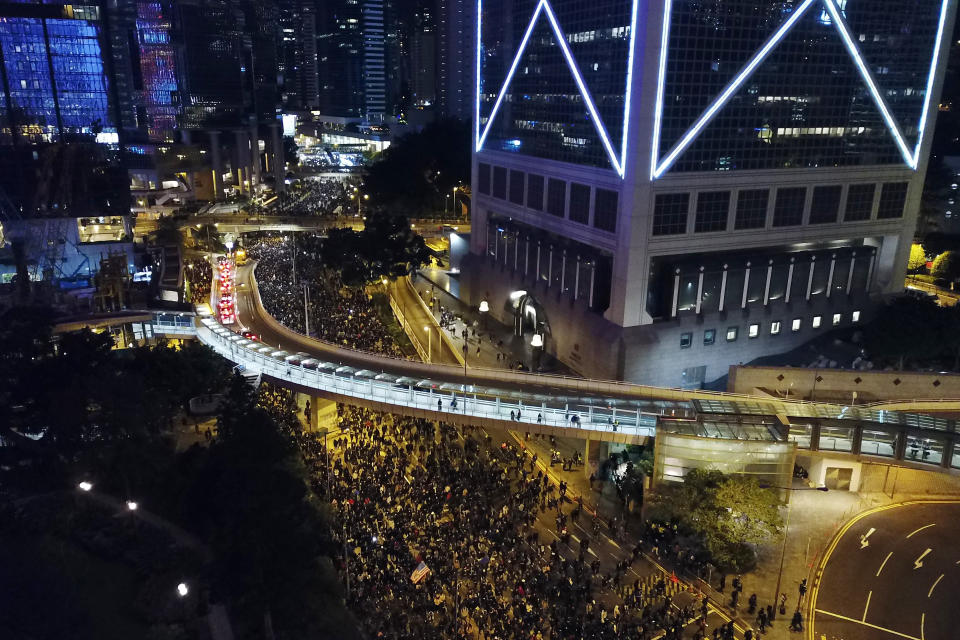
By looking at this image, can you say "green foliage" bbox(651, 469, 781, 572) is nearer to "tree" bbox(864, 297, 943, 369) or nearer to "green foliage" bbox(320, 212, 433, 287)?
"tree" bbox(864, 297, 943, 369)

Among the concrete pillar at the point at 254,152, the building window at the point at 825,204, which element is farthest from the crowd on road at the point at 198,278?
the concrete pillar at the point at 254,152

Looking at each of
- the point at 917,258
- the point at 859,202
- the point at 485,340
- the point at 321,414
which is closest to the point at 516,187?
the point at 485,340

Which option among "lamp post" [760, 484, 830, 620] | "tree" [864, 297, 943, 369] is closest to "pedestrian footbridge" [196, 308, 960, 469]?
"lamp post" [760, 484, 830, 620]

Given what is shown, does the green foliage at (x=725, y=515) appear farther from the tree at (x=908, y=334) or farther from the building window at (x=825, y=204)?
the building window at (x=825, y=204)

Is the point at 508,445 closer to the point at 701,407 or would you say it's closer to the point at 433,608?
the point at 701,407

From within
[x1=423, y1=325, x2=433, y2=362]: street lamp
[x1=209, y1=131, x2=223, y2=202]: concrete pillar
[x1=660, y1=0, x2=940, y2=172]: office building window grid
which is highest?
[x1=660, y1=0, x2=940, y2=172]: office building window grid

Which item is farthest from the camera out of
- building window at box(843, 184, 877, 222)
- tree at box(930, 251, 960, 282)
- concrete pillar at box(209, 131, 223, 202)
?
concrete pillar at box(209, 131, 223, 202)

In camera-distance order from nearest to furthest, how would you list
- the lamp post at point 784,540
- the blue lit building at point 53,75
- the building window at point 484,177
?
1. the lamp post at point 784,540
2. the building window at point 484,177
3. the blue lit building at point 53,75

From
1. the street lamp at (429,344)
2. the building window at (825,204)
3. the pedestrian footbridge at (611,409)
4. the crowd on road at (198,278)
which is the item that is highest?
the building window at (825,204)
